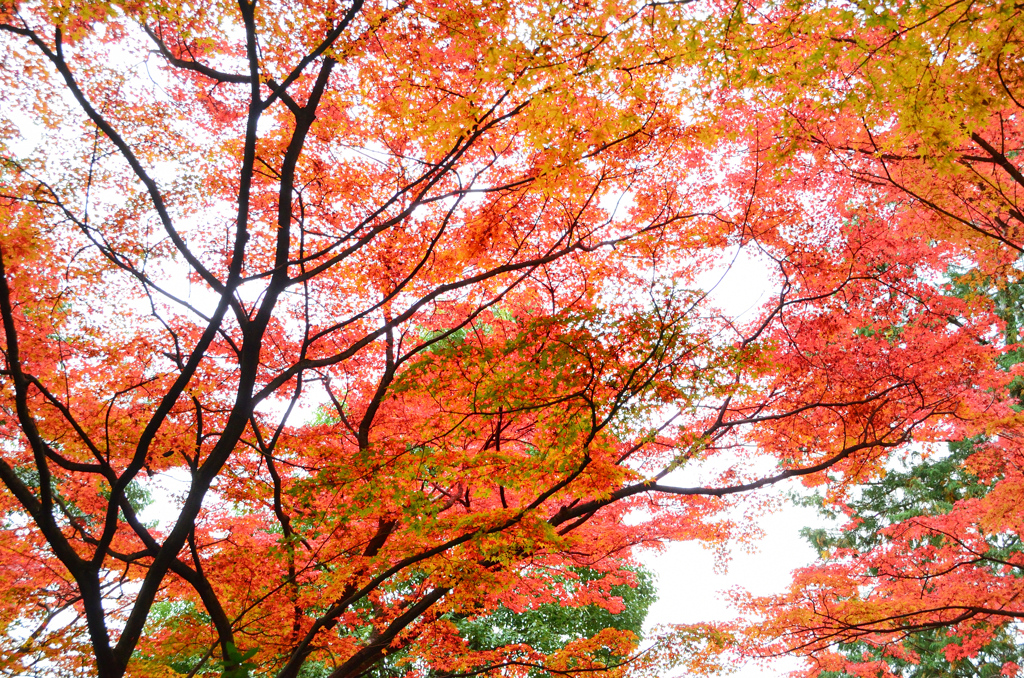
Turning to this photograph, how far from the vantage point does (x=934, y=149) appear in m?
3.73

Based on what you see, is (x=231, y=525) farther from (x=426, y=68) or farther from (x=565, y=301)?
(x=426, y=68)

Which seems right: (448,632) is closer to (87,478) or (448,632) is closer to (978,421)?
(87,478)

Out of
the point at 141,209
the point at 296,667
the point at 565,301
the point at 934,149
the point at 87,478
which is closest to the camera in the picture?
the point at 934,149

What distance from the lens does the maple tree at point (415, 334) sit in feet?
14.2

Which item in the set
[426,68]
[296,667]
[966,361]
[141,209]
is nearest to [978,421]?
[966,361]

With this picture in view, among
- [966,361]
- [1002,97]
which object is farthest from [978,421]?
[1002,97]

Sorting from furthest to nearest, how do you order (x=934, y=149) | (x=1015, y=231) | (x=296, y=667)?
(x=1015, y=231) < (x=296, y=667) < (x=934, y=149)

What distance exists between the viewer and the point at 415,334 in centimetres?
838

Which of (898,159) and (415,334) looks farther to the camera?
(415,334)

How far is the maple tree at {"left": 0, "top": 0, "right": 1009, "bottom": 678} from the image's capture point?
4.33m

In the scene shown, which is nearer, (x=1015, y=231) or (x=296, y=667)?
(x=296, y=667)

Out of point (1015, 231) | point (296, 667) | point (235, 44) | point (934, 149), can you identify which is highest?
point (235, 44)

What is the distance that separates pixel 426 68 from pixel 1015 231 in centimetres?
543

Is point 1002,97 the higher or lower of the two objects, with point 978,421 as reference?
higher
